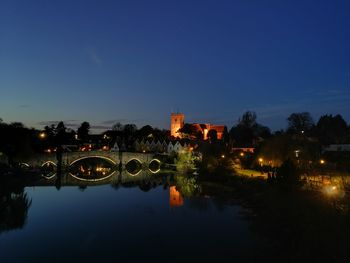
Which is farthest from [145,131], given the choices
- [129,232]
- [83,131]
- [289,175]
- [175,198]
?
[129,232]

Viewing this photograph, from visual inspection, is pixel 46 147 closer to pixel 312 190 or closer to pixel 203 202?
pixel 203 202

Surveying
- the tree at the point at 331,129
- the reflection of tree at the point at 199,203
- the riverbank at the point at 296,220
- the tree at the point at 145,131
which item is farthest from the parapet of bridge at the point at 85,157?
the tree at the point at 145,131

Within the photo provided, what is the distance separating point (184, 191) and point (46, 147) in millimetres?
44474

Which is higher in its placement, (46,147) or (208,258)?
(46,147)

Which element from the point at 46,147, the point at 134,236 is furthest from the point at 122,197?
the point at 46,147

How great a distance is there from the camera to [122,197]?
4241 cm

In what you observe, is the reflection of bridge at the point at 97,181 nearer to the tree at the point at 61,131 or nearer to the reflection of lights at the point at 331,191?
the reflection of lights at the point at 331,191

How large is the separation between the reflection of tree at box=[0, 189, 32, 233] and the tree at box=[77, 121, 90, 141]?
281 ft

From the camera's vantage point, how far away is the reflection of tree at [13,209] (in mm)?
27102

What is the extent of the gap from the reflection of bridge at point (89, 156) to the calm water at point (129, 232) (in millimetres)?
22967

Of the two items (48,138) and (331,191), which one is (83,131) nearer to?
(48,138)

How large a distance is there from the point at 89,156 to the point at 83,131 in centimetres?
5981

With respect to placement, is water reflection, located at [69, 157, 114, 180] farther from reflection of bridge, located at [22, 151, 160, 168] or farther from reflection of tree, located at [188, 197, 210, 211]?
reflection of tree, located at [188, 197, 210, 211]

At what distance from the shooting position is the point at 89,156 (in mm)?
69375
